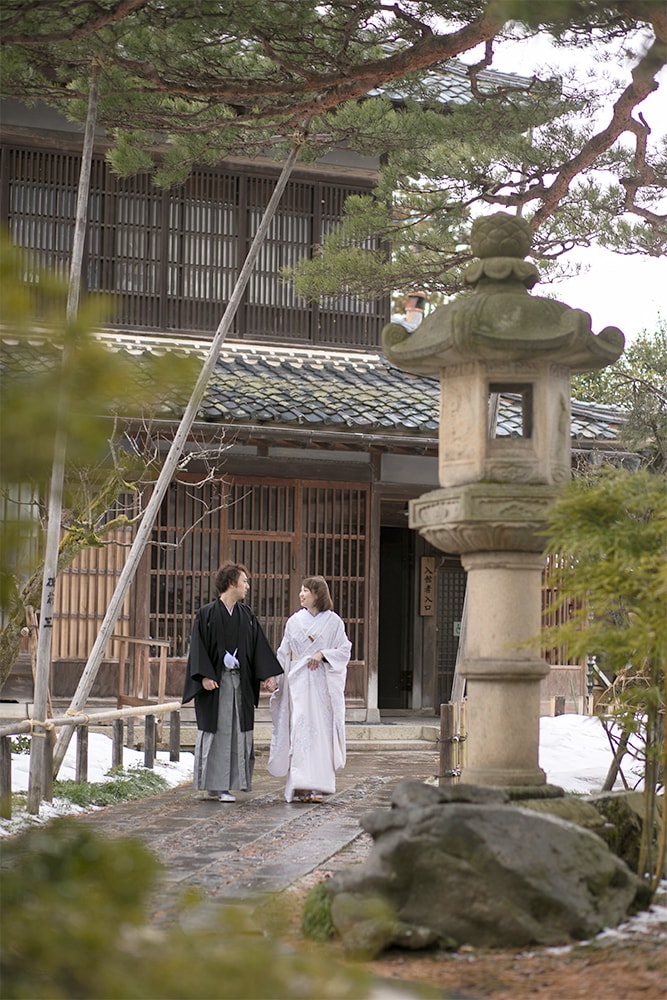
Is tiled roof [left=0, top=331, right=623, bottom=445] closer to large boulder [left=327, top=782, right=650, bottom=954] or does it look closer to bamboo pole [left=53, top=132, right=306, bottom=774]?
bamboo pole [left=53, top=132, right=306, bottom=774]

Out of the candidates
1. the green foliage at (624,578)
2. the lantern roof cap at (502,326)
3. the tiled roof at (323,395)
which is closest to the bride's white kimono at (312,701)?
the tiled roof at (323,395)

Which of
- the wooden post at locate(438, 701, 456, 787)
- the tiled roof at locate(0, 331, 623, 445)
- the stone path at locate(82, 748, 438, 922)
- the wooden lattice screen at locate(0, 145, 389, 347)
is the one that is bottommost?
the stone path at locate(82, 748, 438, 922)

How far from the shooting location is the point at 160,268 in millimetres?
14984

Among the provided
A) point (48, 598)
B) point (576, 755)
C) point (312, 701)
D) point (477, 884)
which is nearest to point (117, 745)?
point (312, 701)

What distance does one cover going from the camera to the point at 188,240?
1508 cm

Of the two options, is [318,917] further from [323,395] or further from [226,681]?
[323,395]

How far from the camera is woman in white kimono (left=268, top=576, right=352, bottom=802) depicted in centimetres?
984

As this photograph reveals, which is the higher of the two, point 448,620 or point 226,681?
point 448,620

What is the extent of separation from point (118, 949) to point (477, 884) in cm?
259

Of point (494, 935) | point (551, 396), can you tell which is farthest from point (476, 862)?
point (551, 396)

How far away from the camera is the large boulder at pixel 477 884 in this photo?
4797 mm

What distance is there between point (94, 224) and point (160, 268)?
34.2 inches

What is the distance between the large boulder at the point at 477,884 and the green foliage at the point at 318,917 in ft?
0.20

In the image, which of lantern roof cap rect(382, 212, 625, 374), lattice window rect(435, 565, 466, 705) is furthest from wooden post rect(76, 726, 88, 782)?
lattice window rect(435, 565, 466, 705)
